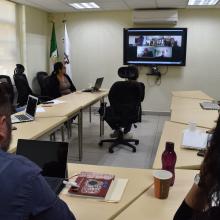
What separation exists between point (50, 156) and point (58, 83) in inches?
155

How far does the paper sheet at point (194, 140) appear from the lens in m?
2.23

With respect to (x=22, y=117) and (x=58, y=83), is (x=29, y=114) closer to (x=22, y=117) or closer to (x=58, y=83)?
(x=22, y=117)

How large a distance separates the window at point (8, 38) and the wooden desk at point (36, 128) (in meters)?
3.14

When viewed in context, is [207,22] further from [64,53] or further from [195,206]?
[195,206]

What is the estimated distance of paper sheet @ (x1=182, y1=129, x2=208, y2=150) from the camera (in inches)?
87.7

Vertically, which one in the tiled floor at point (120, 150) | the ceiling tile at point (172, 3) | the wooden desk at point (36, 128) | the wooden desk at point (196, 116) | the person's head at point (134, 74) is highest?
the ceiling tile at point (172, 3)

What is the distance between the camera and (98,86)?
566 centimetres

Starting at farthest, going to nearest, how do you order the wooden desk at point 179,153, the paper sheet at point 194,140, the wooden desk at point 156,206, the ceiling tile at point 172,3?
the ceiling tile at point 172,3 → the paper sheet at point 194,140 → the wooden desk at point 179,153 → the wooden desk at point 156,206

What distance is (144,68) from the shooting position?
7.06 metres

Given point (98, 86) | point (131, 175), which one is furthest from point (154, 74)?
point (131, 175)

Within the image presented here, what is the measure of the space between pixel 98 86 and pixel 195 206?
4660mm

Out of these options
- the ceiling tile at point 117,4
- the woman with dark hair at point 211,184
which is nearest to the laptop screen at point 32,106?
the woman with dark hair at point 211,184

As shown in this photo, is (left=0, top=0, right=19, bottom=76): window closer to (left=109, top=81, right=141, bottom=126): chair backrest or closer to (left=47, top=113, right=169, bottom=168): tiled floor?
(left=47, top=113, right=169, bottom=168): tiled floor

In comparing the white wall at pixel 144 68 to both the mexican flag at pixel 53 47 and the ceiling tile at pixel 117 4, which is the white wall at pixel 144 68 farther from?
the ceiling tile at pixel 117 4
